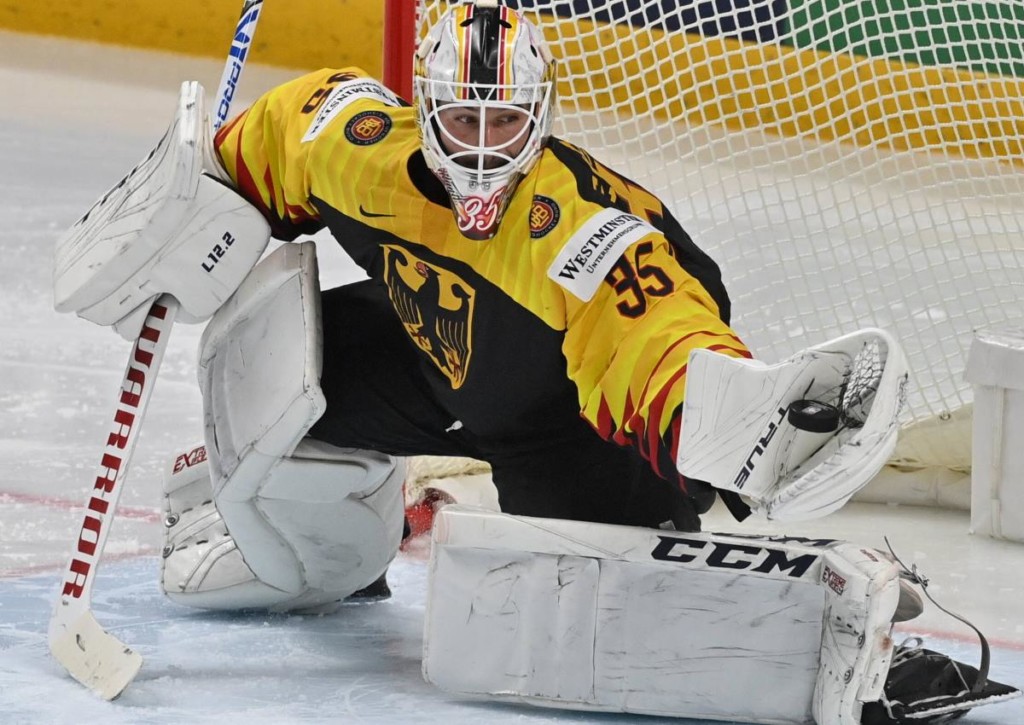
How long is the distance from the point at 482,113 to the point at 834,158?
2.07m

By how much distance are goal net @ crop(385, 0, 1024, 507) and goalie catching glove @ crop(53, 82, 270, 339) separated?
107 cm

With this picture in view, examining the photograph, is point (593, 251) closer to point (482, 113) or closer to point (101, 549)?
point (482, 113)

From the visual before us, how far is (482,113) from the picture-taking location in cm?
214

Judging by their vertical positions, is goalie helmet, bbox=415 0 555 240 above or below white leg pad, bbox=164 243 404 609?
above

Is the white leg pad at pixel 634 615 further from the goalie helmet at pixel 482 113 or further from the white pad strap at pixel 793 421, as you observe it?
the goalie helmet at pixel 482 113

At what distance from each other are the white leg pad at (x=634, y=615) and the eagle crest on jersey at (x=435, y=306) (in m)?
0.25

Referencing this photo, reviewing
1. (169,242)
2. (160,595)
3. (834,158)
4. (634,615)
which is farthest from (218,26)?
(634,615)

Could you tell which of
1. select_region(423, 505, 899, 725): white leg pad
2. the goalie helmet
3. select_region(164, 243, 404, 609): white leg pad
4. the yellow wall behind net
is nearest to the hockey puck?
select_region(423, 505, 899, 725): white leg pad

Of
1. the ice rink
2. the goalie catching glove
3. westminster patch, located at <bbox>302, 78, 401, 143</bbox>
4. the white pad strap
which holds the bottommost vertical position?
the ice rink

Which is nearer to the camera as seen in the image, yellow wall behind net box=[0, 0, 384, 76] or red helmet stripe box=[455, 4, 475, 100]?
red helmet stripe box=[455, 4, 475, 100]

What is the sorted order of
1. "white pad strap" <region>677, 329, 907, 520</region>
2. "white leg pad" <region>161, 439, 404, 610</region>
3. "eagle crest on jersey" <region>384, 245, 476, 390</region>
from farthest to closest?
"white leg pad" <region>161, 439, 404, 610</region> → "eagle crest on jersey" <region>384, 245, 476, 390</region> → "white pad strap" <region>677, 329, 907, 520</region>

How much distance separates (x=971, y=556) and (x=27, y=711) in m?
1.76

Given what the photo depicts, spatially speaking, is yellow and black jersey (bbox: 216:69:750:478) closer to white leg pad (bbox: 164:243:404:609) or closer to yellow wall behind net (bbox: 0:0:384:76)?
white leg pad (bbox: 164:243:404:609)

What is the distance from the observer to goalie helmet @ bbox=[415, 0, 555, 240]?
84.3 inches
